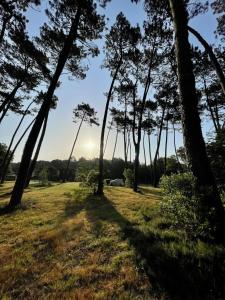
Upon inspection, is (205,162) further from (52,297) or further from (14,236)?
(14,236)

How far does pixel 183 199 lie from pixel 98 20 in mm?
12057

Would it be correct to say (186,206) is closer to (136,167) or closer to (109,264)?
(109,264)

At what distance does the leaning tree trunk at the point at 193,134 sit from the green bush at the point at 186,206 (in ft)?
0.42

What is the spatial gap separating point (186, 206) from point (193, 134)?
1.51m

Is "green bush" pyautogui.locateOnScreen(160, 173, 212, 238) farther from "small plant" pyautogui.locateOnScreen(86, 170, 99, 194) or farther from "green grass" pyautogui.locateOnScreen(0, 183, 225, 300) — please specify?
"small plant" pyautogui.locateOnScreen(86, 170, 99, 194)

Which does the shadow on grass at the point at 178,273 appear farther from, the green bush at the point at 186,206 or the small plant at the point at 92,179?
the small plant at the point at 92,179

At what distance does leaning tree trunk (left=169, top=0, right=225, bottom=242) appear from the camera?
13.7ft

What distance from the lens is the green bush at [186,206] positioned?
414 cm

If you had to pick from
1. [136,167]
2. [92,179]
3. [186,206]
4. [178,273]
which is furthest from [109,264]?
[136,167]

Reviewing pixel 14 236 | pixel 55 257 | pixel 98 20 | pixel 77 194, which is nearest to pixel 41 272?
pixel 55 257

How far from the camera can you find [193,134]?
4.76m

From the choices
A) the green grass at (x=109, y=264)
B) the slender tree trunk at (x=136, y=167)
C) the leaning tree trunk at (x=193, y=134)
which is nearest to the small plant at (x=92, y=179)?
the slender tree trunk at (x=136, y=167)

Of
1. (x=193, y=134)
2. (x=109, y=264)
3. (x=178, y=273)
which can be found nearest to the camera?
(x=178, y=273)

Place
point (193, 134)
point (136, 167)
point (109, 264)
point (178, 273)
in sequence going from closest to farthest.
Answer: point (178, 273)
point (109, 264)
point (193, 134)
point (136, 167)
